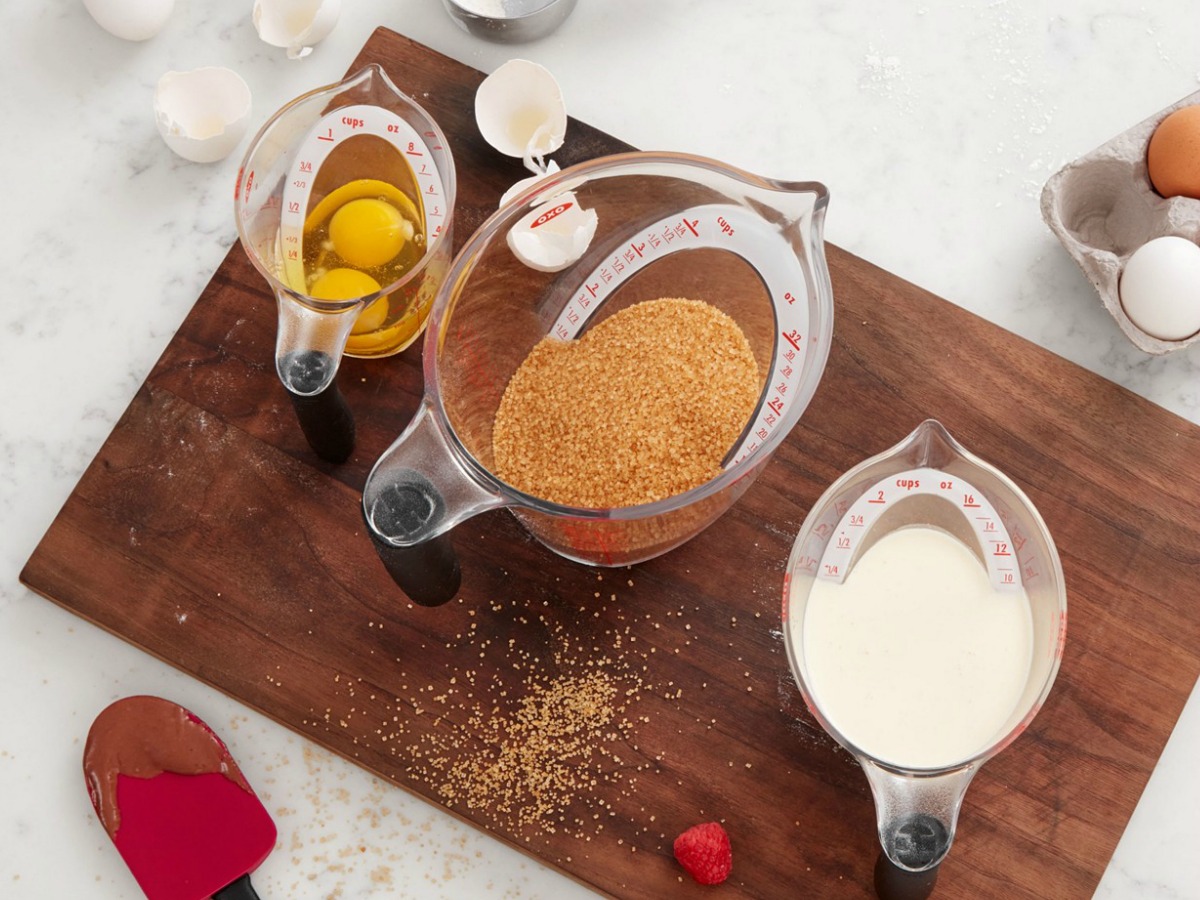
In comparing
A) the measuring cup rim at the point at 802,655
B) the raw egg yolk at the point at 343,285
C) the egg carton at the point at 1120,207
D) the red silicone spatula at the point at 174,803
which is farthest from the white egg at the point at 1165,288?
the red silicone spatula at the point at 174,803

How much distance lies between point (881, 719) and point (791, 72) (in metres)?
0.86

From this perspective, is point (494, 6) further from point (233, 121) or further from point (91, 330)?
point (91, 330)

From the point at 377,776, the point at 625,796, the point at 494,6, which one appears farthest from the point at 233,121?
the point at 625,796

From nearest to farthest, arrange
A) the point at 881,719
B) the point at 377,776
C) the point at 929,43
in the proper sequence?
the point at 881,719 < the point at 377,776 < the point at 929,43

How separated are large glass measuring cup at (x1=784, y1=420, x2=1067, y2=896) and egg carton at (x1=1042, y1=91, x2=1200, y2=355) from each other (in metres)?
0.31

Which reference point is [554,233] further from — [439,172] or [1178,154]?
[1178,154]

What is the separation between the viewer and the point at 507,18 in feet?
5.10

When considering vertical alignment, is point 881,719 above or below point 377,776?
above

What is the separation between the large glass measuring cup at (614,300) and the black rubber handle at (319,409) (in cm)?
12

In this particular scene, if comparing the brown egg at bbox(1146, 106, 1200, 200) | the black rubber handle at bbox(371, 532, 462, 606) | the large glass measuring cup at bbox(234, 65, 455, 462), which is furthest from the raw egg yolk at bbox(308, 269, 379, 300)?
the brown egg at bbox(1146, 106, 1200, 200)

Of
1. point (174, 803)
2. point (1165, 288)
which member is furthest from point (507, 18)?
point (174, 803)

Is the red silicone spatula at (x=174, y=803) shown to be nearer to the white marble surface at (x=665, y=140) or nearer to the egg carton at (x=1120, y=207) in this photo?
the white marble surface at (x=665, y=140)

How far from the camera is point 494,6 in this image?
5.35ft

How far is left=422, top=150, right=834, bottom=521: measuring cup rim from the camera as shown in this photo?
3.75 ft
